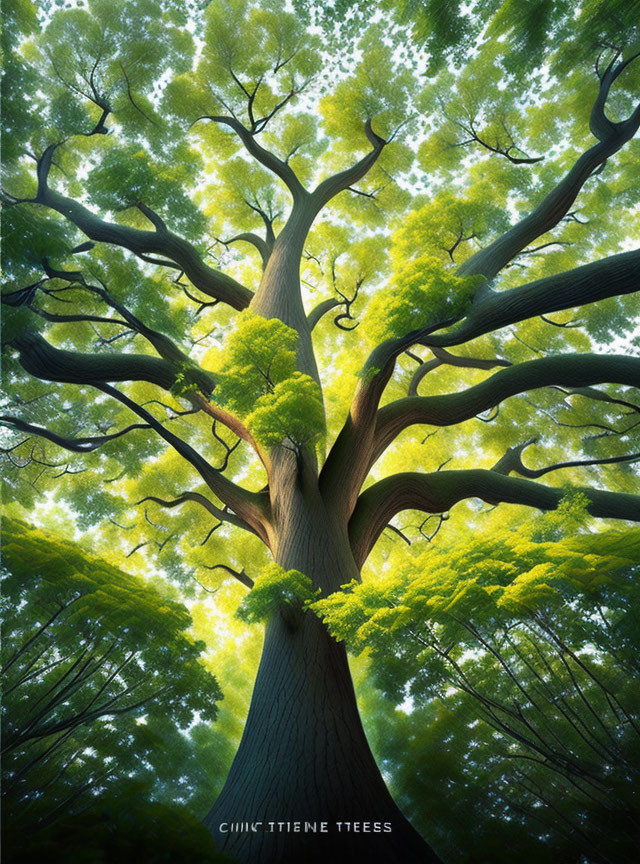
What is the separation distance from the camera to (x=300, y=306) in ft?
18.8

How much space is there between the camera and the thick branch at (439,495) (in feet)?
14.7

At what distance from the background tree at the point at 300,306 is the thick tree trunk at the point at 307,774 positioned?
16mm

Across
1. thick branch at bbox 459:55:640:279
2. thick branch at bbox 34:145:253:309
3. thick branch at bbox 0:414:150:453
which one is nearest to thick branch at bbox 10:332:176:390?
thick branch at bbox 0:414:150:453

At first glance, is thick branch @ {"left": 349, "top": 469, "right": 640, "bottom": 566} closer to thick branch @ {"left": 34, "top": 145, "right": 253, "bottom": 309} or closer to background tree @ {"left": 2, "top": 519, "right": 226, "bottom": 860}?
background tree @ {"left": 2, "top": 519, "right": 226, "bottom": 860}

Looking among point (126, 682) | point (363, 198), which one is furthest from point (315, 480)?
point (363, 198)

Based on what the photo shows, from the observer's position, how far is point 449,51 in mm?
5082

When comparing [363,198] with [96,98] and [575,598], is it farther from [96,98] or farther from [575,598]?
Result: [575,598]

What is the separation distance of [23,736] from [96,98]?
216 inches

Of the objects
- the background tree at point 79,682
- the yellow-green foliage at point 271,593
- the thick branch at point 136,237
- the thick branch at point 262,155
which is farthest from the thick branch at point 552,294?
the thick branch at point 262,155

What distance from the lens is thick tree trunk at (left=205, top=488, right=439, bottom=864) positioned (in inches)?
105

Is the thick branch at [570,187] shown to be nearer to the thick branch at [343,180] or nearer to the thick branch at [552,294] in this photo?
the thick branch at [552,294]

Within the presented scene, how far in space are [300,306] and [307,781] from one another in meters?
4.32

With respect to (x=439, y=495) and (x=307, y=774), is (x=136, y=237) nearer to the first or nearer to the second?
(x=439, y=495)

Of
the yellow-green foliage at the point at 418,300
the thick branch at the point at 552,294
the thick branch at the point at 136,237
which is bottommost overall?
the yellow-green foliage at the point at 418,300
